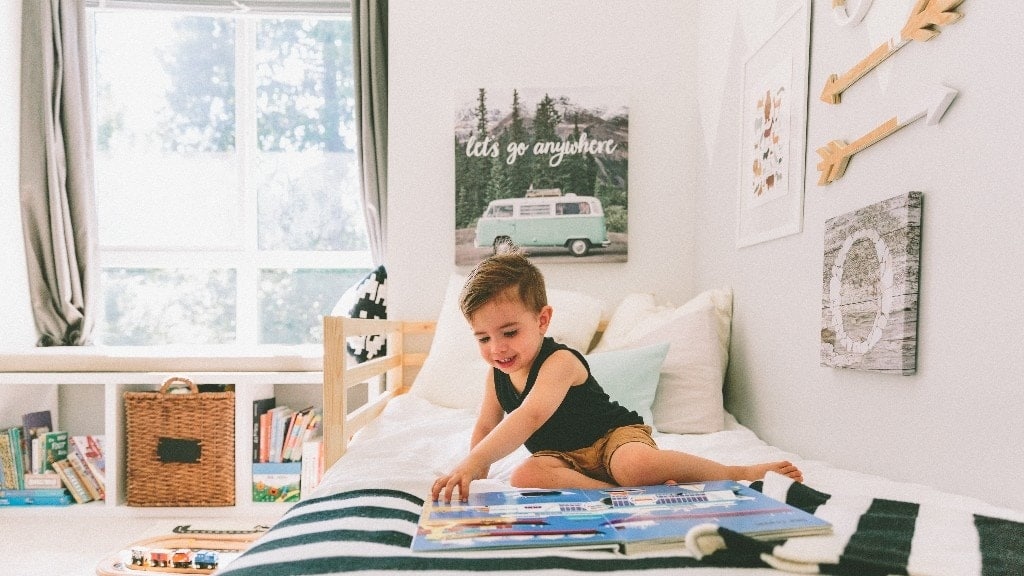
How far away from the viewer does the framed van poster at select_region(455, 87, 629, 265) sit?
2.16m

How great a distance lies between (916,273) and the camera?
36.8 inches

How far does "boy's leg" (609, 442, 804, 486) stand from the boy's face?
25cm

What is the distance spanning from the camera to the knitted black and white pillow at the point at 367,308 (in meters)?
2.21

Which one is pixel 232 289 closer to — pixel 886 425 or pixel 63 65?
pixel 63 65

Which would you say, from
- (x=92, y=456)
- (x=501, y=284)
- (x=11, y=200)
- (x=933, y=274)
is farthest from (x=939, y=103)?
(x=11, y=200)

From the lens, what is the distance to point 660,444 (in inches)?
53.4

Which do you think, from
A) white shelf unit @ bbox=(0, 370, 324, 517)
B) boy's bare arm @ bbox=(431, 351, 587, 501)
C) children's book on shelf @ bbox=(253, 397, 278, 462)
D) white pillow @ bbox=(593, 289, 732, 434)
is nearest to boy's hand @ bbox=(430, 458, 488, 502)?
boy's bare arm @ bbox=(431, 351, 587, 501)

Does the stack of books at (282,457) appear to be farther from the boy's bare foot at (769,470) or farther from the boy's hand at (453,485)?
the boy's bare foot at (769,470)

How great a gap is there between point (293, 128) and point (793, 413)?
225 cm

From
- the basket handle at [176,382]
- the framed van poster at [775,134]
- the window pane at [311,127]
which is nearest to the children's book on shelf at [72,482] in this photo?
the basket handle at [176,382]

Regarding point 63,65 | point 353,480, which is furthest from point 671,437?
point 63,65

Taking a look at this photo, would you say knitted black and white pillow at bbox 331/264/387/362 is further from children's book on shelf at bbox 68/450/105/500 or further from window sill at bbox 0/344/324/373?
children's book on shelf at bbox 68/450/105/500

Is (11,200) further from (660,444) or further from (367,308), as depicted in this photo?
(660,444)

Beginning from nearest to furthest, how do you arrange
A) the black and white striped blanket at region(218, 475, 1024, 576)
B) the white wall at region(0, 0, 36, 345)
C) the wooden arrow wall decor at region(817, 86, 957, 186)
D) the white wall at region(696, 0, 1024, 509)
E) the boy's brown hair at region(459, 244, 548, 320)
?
1. the black and white striped blanket at region(218, 475, 1024, 576)
2. the white wall at region(696, 0, 1024, 509)
3. the wooden arrow wall decor at region(817, 86, 957, 186)
4. the boy's brown hair at region(459, 244, 548, 320)
5. the white wall at region(0, 0, 36, 345)
